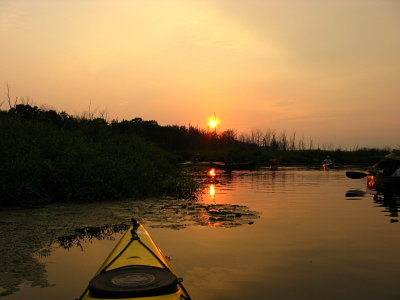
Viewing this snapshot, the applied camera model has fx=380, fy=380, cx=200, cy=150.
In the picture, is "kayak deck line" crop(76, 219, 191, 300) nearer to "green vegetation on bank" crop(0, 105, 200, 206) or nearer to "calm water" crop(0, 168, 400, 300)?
"calm water" crop(0, 168, 400, 300)

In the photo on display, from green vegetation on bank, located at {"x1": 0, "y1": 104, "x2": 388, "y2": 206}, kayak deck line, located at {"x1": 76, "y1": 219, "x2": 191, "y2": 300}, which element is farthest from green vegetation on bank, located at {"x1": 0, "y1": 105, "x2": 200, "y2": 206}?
kayak deck line, located at {"x1": 76, "y1": 219, "x2": 191, "y2": 300}

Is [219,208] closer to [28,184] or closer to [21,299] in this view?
[28,184]

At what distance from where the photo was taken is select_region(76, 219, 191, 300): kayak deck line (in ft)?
13.1

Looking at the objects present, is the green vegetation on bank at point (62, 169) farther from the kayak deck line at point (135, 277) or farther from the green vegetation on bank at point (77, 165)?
the kayak deck line at point (135, 277)

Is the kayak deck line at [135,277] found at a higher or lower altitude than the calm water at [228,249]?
higher

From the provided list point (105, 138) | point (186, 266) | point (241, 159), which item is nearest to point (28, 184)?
point (105, 138)

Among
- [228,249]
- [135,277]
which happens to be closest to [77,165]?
[228,249]

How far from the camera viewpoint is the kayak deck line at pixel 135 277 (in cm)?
399

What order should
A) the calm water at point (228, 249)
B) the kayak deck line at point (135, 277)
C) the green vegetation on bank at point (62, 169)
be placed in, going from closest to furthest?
the kayak deck line at point (135, 277)
the calm water at point (228, 249)
the green vegetation on bank at point (62, 169)

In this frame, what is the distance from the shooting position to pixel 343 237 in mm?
8672

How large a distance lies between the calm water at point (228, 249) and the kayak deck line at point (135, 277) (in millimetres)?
735

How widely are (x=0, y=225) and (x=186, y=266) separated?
16.8ft

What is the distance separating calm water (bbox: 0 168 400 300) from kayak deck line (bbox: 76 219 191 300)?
74cm

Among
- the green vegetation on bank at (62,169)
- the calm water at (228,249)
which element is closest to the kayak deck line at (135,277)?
the calm water at (228,249)
